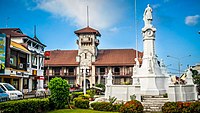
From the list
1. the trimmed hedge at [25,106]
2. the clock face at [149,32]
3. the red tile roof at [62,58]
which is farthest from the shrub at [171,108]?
the red tile roof at [62,58]

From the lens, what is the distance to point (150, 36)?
78.7 ft

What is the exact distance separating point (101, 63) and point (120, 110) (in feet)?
129

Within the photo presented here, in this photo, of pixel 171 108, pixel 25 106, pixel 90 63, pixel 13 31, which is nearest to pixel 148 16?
pixel 171 108

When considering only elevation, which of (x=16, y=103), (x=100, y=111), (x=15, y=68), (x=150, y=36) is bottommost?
(x=100, y=111)

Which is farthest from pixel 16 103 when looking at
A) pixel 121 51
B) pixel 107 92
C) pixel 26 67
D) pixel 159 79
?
pixel 121 51

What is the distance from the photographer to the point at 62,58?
2317 inches

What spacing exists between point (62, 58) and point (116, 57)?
46.9ft

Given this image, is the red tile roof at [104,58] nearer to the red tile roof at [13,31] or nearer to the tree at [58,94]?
the red tile roof at [13,31]

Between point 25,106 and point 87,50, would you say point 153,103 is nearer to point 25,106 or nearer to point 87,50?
point 25,106

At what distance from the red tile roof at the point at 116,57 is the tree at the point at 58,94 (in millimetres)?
36764

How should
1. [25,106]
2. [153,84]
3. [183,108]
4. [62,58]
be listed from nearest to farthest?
[25,106] < [183,108] < [153,84] < [62,58]

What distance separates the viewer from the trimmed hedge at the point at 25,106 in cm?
1195

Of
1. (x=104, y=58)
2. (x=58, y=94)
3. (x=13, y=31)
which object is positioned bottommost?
(x=58, y=94)

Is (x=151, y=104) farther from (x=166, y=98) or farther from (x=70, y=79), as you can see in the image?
(x=70, y=79)
